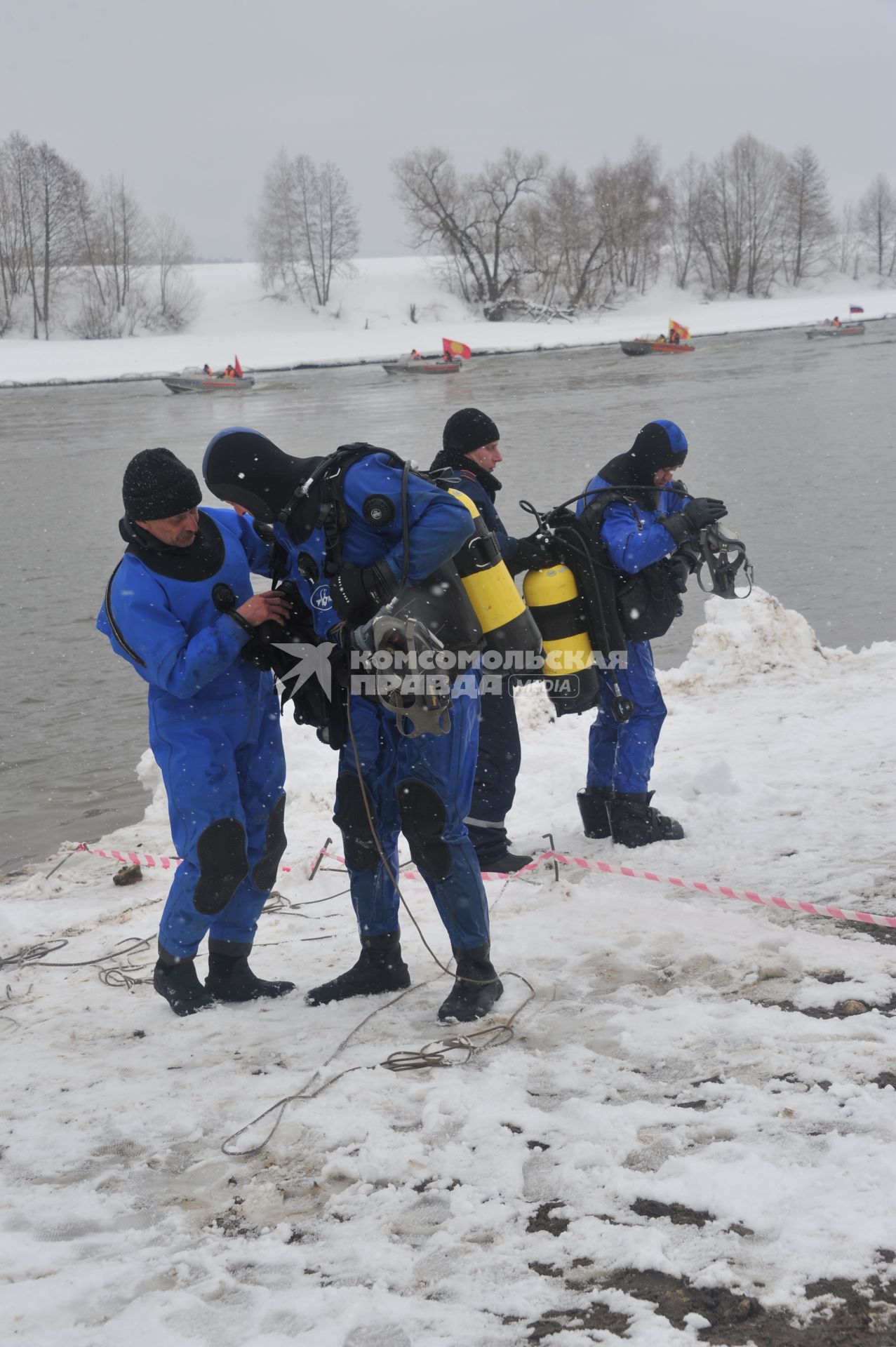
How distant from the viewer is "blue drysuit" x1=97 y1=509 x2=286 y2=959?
136 inches

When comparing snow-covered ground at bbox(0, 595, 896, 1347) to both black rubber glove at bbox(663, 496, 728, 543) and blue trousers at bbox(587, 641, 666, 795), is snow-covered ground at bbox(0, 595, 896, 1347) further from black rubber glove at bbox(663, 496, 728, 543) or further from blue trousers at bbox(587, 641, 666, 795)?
black rubber glove at bbox(663, 496, 728, 543)

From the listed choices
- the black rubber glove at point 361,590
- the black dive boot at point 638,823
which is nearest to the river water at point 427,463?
the black dive boot at point 638,823

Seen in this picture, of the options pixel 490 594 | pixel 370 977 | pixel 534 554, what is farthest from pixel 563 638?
pixel 370 977

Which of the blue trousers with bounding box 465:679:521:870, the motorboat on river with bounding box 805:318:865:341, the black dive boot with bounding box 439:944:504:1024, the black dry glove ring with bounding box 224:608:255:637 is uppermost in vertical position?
the motorboat on river with bounding box 805:318:865:341

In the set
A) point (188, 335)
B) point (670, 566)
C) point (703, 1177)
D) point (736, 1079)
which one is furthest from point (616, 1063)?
point (188, 335)

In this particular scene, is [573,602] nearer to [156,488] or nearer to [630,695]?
[630,695]

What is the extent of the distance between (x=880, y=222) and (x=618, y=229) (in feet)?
83.9

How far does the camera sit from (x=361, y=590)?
134 inches

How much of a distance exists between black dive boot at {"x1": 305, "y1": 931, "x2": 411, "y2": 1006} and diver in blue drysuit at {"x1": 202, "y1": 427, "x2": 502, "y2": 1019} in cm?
23

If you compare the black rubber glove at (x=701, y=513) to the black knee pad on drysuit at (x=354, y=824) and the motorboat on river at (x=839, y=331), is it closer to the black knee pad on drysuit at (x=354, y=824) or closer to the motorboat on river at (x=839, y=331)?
the black knee pad on drysuit at (x=354, y=824)

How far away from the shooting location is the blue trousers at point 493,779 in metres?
4.96

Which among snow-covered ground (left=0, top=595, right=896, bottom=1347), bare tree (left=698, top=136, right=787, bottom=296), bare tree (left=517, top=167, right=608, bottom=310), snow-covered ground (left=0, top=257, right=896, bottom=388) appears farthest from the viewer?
bare tree (left=698, top=136, right=787, bottom=296)

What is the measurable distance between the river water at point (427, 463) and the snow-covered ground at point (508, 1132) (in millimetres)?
2672

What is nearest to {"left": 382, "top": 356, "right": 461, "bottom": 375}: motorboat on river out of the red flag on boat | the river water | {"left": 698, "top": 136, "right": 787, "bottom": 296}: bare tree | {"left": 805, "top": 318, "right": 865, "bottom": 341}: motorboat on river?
the red flag on boat
